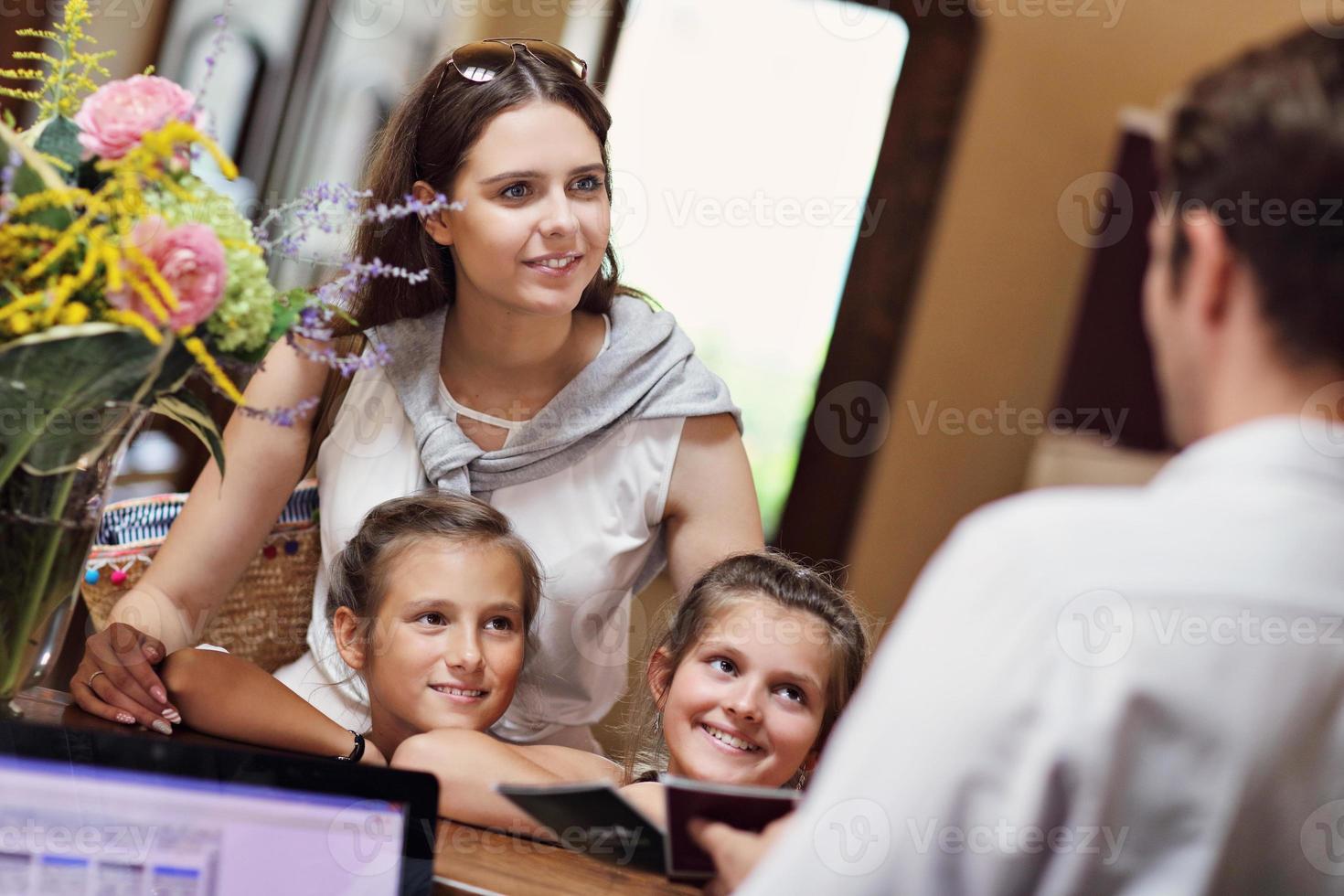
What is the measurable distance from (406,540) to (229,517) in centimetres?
30

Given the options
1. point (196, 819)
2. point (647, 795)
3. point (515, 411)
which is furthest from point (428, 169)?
point (196, 819)

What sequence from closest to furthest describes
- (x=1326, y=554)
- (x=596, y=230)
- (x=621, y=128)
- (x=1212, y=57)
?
(x=1326, y=554) < (x=596, y=230) < (x=621, y=128) < (x=1212, y=57)

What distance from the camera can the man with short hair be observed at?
24.0 inches

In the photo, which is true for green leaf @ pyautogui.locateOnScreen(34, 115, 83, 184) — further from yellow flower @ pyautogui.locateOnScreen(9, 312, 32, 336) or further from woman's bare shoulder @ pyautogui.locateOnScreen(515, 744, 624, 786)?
woman's bare shoulder @ pyautogui.locateOnScreen(515, 744, 624, 786)

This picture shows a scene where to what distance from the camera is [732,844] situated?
2.75ft

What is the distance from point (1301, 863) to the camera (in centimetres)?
64

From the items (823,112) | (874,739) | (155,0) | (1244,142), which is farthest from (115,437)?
(823,112)

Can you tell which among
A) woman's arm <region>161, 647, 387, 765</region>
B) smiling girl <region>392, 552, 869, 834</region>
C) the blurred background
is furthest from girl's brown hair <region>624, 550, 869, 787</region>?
the blurred background

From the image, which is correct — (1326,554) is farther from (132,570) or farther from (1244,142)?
(132,570)

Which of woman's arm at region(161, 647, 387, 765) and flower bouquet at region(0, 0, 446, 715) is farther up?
flower bouquet at region(0, 0, 446, 715)

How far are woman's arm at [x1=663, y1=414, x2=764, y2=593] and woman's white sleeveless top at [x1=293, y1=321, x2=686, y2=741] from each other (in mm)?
20

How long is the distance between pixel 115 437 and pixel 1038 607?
2.33 ft

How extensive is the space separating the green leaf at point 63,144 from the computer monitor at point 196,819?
0.42 metres

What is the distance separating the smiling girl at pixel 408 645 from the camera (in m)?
1.24
